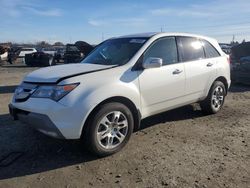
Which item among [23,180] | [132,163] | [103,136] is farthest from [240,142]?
[23,180]

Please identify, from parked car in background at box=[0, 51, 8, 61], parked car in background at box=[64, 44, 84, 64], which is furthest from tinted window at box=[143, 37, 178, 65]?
parked car in background at box=[0, 51, 8, 61]

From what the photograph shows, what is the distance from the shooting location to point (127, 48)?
5.70 metres

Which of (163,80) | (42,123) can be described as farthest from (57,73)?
(163,80)

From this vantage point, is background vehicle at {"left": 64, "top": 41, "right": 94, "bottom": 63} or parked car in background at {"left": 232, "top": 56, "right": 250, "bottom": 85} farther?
background vehicle at {"left": 64, "top": 41, "right": 94, "bottom": 63}

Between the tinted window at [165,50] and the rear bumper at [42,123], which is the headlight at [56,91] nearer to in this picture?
the rear bumper at [42,123]

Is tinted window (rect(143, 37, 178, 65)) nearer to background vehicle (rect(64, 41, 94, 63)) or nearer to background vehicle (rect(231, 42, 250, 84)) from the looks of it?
background vehicle (rect(231, 42, 250, 84))

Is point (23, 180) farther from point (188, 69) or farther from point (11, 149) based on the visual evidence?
point (188, 69)

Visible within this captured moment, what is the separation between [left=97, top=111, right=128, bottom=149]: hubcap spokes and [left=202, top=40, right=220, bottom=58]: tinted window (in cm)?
278

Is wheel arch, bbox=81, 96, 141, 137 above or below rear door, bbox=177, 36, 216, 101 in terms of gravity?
below

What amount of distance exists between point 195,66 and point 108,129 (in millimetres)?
2422

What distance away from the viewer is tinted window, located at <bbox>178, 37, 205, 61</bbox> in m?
6.15

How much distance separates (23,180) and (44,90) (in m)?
1.24

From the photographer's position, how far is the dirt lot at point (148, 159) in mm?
4031

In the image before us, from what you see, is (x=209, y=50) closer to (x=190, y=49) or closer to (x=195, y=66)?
(x=190, y=49)
